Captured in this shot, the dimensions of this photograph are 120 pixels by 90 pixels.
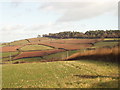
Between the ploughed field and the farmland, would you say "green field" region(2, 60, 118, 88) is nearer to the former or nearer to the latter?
the farmland

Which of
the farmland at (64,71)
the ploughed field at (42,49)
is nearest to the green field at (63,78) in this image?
the farmland at (64,71)

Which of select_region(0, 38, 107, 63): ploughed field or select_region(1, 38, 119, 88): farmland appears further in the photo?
select_region(0, 38, 107, 63): ploughed field

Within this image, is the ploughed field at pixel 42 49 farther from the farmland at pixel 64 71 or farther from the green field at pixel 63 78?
the green field at pixel 63 78

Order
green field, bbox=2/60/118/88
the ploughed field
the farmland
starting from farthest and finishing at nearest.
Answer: the ploughed field → the farmland → green field, bbox=2/60/118/88

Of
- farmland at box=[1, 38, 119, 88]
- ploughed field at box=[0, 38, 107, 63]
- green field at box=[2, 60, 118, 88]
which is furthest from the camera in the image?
ploughed field at box=[0, 38, 107, 63]

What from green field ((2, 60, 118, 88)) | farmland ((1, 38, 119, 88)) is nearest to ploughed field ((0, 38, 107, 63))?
farmland ((1, 38, 119, 88))

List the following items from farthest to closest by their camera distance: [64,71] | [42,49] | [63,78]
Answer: [42,49]
[64,71]
[63,78]

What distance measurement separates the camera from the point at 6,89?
64.1 feet

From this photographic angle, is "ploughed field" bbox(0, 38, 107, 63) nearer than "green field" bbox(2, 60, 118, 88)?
No

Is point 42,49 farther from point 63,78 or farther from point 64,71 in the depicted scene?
point 63,78

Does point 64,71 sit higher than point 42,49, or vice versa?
point 64,71

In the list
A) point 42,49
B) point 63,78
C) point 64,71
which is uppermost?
point 63,78

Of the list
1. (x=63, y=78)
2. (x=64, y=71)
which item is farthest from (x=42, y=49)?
(x=63, y=78)

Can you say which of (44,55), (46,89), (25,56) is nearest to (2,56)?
(25,56)
